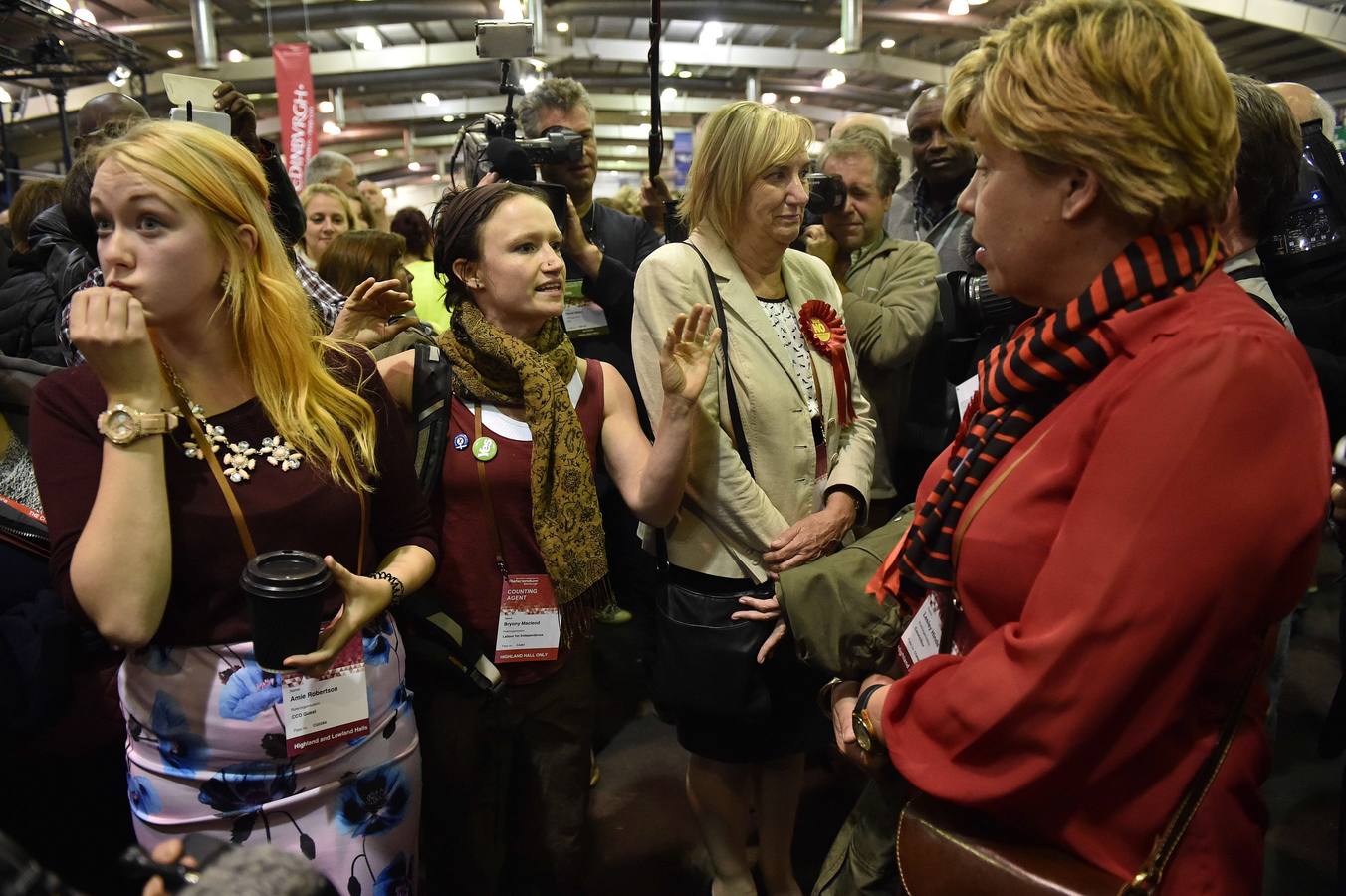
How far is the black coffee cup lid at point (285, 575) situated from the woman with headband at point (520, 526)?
56cm

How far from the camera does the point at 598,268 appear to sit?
2332 millimetres

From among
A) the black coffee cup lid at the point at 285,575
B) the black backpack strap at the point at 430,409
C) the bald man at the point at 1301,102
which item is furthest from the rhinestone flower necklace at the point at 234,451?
the bald man at the point at 1301,102

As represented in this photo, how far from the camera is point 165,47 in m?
10.7

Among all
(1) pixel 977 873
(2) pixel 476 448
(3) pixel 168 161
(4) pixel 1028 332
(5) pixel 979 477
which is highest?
(3) pixel 168 161

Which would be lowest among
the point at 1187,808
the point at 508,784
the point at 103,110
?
the point at 508,784

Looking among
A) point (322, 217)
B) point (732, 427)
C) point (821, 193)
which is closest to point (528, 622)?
point (732, 427)

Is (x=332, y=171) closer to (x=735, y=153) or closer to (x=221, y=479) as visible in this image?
(x=735, y=153)

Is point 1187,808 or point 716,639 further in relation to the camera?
point 716,639

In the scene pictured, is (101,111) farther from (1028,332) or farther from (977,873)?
(977,873)

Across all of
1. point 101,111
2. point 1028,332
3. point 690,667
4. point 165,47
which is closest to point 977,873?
point 1028,332

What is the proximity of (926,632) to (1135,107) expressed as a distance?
722mm

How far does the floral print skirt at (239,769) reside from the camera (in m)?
1.22

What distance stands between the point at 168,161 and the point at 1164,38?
1306mm

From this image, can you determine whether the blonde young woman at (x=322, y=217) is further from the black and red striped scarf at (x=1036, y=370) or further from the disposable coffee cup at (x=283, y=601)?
the black and red striped scarf at (x=1036, y=370)
